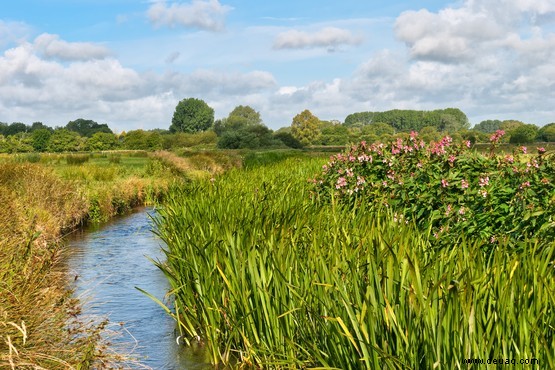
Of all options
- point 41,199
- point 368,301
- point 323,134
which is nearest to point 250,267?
point 368,301

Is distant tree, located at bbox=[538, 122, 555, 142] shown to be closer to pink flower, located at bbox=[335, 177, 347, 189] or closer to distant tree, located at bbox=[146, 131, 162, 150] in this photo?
distant tree, located at bbox=[146, 131, 162, 150]

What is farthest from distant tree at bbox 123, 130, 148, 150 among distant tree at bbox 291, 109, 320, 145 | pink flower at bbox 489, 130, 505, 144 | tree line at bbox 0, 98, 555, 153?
pink flower at bbox 489, 130, 505, 144

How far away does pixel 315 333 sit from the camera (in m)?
5.09

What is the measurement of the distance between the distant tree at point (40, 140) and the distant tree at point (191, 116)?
51.9 metres

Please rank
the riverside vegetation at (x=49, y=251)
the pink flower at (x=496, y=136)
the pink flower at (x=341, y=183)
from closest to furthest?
the riverside vegetation at (x=49, y=251) → the pink flower at (x=496, y=136) → the pink flower at (x=341, y=183)

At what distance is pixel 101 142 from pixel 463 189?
81114 millimetres

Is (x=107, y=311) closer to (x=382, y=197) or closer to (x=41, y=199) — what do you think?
(x=382, y=197)

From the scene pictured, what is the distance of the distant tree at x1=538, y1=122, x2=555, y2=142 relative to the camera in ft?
282

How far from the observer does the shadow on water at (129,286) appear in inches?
299

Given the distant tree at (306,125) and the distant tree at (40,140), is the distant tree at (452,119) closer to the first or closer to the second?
the distant tree at (306,125)

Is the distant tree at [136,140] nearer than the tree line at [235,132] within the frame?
No

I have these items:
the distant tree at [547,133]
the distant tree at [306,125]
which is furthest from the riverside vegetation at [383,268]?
the distant tree at [306,125]

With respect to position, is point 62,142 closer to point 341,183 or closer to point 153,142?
point 153,142

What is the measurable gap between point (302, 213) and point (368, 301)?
4.69 meters
